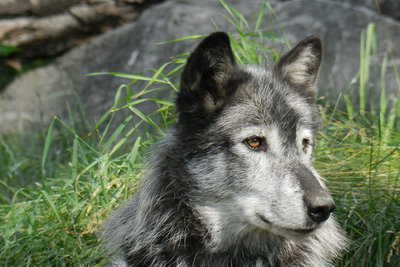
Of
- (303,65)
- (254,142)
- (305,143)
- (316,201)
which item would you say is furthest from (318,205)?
(303,65)

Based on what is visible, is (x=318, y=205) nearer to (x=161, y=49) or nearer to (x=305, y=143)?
(x=305, y=143)

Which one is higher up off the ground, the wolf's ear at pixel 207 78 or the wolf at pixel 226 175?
the wolf's ear at pixel 207 78

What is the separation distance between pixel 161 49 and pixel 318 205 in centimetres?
445

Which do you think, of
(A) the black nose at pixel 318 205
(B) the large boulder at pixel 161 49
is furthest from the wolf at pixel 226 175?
(B) the large boulder at pixel 161 49

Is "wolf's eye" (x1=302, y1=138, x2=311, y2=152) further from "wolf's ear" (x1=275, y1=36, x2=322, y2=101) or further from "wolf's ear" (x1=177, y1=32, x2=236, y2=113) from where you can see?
"wolf's ear" (x1=177, y1=32, x2=236, y2=113)

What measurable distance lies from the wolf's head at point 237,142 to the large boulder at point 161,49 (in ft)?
9.09

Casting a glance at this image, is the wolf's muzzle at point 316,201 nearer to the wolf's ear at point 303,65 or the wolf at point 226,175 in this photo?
the wolf at point 226,175

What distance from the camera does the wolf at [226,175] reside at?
9.59ft

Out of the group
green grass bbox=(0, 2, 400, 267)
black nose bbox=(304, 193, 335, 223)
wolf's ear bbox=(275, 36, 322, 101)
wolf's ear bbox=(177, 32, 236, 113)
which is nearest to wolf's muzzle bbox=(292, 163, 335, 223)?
black nose bbox=(304, 193, 335, 223)

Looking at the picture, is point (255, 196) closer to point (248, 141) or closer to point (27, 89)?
point (248, 141)

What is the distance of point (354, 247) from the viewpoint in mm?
3387

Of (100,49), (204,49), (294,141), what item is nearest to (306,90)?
(294,141)

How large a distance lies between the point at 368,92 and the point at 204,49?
355 cm

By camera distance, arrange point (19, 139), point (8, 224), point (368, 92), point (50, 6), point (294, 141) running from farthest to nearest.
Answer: point (50, 6), point (19, 139), point (368, 92), point (8, 224), point (294, 141)
